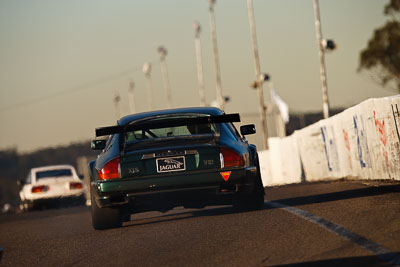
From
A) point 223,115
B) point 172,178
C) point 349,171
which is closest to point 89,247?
point 172,178

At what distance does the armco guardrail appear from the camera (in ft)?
48.4

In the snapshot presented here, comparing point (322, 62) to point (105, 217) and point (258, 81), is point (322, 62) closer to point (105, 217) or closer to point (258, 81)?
point (258, 81)

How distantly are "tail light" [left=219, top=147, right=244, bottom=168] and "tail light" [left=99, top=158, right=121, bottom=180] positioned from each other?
126 centimetres

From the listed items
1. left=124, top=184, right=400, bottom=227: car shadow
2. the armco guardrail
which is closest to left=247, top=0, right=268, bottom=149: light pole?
the armco guardrail

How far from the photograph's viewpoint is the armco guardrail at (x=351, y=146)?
48.4ft

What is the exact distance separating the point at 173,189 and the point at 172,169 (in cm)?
24

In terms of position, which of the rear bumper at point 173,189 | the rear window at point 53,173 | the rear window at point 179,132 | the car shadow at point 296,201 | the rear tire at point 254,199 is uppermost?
the rear window at point 53,173

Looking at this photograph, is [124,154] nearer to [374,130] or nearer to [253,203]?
[253,203]

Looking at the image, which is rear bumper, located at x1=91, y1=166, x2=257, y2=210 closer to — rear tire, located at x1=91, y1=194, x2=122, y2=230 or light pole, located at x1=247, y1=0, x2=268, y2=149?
rear tire, located at x1=91, y1=194, x2=122, y2=230

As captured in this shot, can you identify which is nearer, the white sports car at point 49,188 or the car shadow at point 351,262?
the car shadow at point 351,262

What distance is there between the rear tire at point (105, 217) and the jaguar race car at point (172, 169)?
0.01 m

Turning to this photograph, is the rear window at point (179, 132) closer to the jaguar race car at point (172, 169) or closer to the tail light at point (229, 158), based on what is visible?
the jaguar race car at point (172, 169)

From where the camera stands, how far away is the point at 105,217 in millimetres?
11383

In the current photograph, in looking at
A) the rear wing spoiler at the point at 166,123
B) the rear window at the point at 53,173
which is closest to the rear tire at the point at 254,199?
the rear wing spoiler at the point at 166,123
